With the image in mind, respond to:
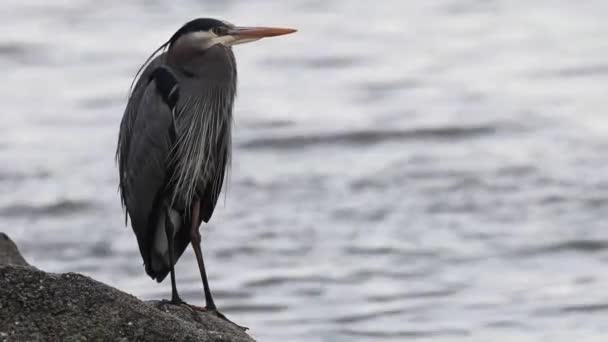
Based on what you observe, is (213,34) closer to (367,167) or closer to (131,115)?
(131,115)

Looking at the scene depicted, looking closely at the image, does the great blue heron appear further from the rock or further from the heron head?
the rock

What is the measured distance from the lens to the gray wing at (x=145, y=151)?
788 centimetres

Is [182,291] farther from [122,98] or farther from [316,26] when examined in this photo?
[316,26]

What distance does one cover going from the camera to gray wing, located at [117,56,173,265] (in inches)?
310

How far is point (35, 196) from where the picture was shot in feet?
46.4

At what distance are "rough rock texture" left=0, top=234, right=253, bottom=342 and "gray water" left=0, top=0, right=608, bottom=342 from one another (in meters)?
4.89

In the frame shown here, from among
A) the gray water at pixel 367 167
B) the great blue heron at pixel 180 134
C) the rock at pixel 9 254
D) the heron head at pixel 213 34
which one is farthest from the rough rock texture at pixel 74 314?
the gray water at pixel 367 167

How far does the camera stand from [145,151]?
7.90 m

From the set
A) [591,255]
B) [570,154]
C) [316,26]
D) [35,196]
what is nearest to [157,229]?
[591,255]

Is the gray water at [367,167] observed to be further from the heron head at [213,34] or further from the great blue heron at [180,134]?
the heron head at [213,34]

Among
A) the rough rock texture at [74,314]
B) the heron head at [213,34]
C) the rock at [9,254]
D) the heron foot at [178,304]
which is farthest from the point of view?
the heron head at [213,34]

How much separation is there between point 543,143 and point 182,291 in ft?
14.9

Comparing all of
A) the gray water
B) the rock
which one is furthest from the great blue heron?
the gray water

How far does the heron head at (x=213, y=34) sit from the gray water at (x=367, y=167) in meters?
2.99
